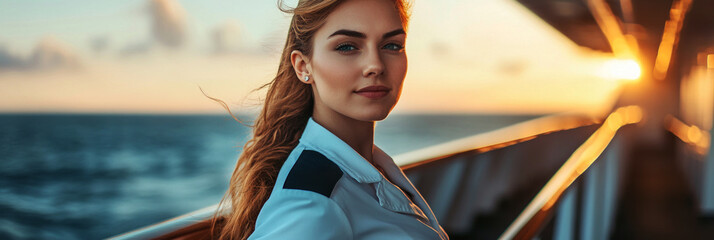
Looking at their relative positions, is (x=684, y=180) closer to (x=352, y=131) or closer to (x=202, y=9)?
(x=352, y=131)

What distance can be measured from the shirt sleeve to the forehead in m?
0.26

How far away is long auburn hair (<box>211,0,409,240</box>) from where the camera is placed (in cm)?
84

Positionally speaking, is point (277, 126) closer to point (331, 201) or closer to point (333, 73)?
point (333, 73)

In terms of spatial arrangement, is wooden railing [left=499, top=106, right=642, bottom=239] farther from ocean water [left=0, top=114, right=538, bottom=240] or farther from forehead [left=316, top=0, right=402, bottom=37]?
ocean water [left=0, top=114, right=538, bottom=240]

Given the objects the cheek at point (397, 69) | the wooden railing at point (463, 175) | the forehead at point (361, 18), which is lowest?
the wooden railing at point (463, 175)

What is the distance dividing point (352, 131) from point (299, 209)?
10.3 inches

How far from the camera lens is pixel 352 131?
36.1 inches

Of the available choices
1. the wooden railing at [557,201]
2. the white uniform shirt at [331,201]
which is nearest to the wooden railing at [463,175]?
the white uniform shirt at [331,201]

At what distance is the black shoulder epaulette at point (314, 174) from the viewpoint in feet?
2.31

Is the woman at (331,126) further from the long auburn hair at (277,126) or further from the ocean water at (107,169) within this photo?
the ocean water at (107,169)

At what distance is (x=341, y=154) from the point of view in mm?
829

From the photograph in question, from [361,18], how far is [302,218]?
0.32 meters

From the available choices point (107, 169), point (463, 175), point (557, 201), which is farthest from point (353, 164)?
point (107, 169)

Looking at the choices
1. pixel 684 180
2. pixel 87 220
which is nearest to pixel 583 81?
pixel 684 180
